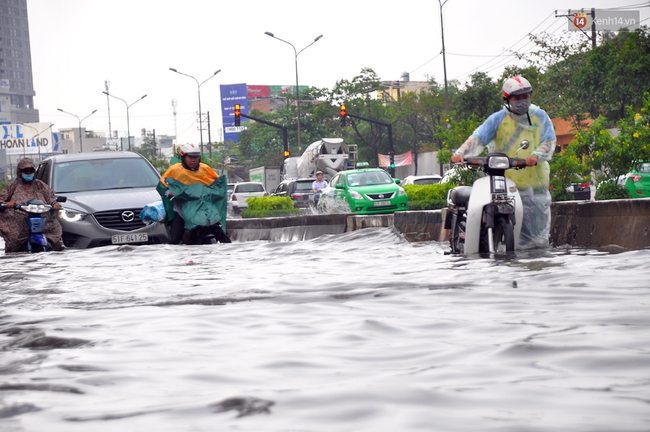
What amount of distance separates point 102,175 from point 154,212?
69.8 inches

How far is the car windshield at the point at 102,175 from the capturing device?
1338 centimetres

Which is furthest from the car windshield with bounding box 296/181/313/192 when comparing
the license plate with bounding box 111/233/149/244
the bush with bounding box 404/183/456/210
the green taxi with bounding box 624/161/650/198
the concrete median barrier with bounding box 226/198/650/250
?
the license plate with bounding box 111/233/149/244

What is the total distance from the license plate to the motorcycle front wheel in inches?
223

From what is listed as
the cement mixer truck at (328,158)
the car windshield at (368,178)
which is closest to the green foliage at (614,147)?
the car windshield at (368,178)

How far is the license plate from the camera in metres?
12.3

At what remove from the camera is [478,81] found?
44812 mm

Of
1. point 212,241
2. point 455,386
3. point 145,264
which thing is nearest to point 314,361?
point 455,386

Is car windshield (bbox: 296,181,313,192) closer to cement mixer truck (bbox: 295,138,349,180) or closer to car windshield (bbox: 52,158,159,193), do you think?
cement mixer truck (bbox: 295,138,349,180)

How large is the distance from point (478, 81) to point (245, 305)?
4043 cm

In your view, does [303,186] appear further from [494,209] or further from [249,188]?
[494,209]

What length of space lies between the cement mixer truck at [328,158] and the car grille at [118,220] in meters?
30.9

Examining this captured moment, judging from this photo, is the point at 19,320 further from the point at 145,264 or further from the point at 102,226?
the point at 102,226

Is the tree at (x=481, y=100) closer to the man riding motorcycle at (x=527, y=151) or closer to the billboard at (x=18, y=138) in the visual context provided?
the man riding motorcycle at (x=527, y=151)

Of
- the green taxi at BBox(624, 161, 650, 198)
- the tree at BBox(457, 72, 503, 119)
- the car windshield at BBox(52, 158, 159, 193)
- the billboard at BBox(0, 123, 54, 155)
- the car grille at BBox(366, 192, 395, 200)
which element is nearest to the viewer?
the car windshield at BBox(52, 158, 159, 193)
